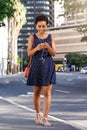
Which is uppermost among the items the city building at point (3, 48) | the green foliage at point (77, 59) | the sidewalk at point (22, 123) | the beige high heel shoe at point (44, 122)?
the beige high heel shoe at point (44, 122)

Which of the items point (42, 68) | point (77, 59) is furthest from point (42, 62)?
point (77, 59)

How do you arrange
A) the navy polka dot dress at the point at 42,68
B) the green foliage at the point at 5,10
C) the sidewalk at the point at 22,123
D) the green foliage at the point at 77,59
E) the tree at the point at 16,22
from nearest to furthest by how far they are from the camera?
the sidewalk at the point at 22,123 → the navy polka dot dress at the point at 42,68 → the green foliage at the point at 5,10 → the tree at the point at 16,22 → the green foliage at the point at 77,59

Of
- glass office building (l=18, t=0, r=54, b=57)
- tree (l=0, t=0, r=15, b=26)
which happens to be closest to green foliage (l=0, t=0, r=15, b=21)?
tree (l=0, t=0, r=15, b=26)

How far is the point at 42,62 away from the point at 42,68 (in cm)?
10

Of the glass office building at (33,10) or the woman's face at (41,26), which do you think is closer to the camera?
the woman's face at (41,26)

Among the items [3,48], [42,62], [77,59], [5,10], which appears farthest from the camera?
[77,59]

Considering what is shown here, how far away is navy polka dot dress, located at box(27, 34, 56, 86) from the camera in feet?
28.0

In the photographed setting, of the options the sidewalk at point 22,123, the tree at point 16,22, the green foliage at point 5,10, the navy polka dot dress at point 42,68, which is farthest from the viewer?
the tree at point 16,22

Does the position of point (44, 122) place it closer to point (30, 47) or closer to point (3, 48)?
point (30, 47)

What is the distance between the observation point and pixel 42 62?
8.59m

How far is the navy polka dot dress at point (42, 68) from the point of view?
28.0 ft

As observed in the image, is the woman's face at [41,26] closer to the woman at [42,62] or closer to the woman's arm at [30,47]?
the woman at [42,62]

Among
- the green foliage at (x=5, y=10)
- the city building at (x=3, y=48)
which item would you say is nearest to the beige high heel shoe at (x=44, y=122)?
the green foliage at (x=5, y=10)

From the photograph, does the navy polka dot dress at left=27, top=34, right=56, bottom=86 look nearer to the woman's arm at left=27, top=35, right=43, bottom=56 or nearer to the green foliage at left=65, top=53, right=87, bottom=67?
the woman's arm at left=27, top=35, right=43, bottom=56
